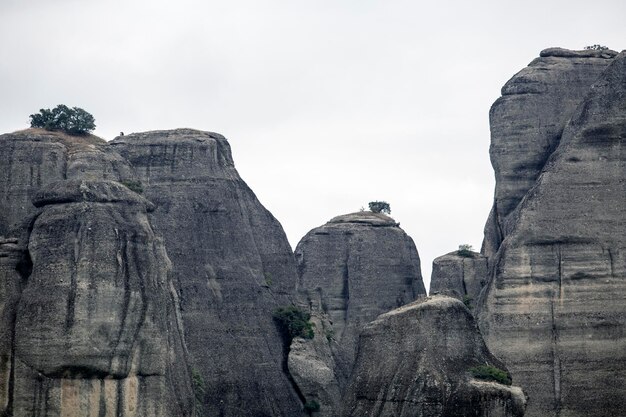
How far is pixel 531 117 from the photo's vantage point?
121 meters

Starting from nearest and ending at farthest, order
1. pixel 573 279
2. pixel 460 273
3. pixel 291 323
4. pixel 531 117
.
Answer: pixel 573 279 → pixel 531 117 → pixel 291 323 → pixel 460 273

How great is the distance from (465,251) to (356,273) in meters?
8.41

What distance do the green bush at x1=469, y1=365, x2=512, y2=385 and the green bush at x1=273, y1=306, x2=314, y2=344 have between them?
31010 mm

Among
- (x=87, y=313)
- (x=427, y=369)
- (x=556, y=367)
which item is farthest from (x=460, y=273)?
(x=87, y=313)

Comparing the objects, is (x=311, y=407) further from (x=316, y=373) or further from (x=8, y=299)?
(x=8, y=299)

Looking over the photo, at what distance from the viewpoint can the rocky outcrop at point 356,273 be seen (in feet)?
482

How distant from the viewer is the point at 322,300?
484 feet

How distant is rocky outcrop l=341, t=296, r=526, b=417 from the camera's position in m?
96.1

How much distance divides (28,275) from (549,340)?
28628 millimetres

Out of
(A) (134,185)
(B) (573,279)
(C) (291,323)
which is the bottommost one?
(C) (291,323)

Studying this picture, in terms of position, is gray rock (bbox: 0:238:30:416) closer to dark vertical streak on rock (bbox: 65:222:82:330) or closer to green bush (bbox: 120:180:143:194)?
dark vertical streak on rock (bbox: 65:222:82:330)

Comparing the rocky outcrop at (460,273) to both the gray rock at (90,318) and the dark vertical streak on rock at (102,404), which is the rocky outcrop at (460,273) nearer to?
the gray rock at (90,318)

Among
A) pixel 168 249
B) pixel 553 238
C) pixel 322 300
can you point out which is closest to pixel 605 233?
pixel 553 238

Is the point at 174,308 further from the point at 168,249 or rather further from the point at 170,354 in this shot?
the point at 168,249
